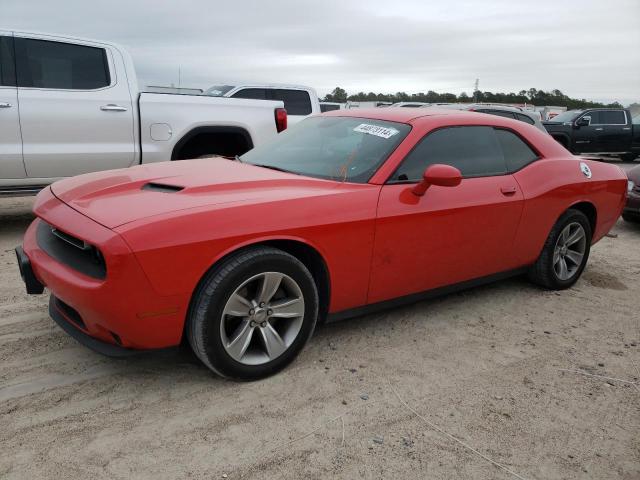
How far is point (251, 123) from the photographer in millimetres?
6562

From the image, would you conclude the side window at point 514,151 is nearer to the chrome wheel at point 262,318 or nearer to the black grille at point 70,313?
the chrome wheel at point 262,318

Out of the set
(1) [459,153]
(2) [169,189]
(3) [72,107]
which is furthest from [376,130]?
(3) [72,107]

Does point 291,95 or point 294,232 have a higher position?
point 291,95

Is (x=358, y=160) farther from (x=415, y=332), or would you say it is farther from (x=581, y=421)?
(x=581, y=421)

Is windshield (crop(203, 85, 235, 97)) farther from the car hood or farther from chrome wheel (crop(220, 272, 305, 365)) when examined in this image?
chrome wheel (crop(220, 272, 305, 365))

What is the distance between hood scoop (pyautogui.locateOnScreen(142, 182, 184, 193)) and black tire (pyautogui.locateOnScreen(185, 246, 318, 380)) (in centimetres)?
53

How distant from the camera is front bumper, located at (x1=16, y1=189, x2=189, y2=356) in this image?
8.09ft

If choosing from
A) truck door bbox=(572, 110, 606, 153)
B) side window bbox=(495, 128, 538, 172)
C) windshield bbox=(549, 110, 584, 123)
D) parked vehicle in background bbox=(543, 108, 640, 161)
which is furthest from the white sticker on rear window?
windshield bbox=(549, 110, 584, 123)

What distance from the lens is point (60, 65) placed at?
18.7 ft

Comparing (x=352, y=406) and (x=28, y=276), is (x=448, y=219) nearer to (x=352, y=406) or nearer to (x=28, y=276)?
(x=352, y=406)

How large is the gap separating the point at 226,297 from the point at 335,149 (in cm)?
143

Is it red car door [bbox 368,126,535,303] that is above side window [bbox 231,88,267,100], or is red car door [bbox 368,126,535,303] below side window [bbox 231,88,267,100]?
below

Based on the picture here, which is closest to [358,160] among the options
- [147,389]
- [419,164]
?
[419,164]

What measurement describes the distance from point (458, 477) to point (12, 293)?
337cm
